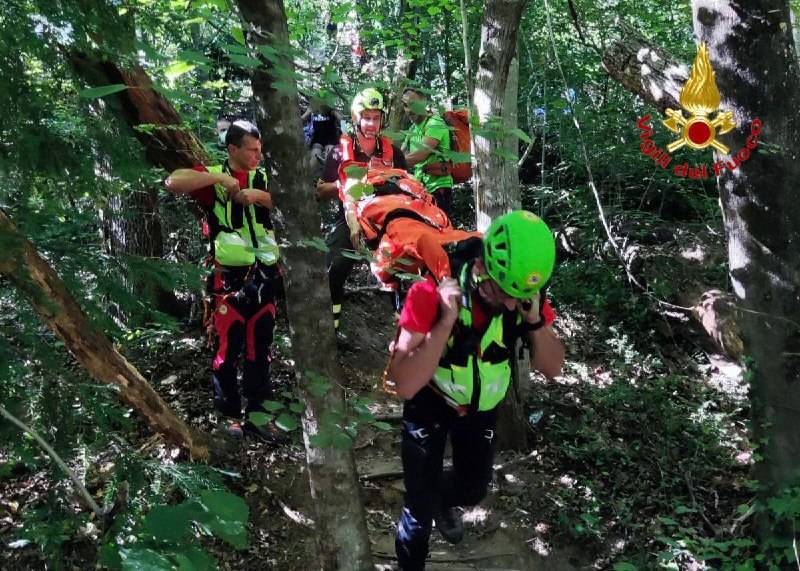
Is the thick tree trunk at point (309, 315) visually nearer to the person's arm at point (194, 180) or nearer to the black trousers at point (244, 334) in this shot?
the person's arm at point (194, 180)

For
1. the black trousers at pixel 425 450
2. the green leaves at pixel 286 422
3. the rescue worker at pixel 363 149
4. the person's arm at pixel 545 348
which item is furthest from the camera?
the rescue worker at pixel 363 149

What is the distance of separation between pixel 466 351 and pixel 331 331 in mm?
895

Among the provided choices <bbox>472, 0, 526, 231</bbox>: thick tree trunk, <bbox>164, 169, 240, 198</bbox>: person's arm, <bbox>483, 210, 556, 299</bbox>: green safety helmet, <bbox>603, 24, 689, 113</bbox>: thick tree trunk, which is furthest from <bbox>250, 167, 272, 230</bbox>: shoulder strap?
<bbox>603, 24, 689, 113</bbox>: thick tree trunk

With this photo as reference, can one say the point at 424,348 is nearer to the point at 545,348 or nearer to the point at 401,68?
the point at 545,348

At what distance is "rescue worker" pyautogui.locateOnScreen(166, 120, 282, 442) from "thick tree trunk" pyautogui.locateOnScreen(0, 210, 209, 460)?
0.56 meters

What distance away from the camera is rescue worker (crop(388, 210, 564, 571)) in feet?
9.75

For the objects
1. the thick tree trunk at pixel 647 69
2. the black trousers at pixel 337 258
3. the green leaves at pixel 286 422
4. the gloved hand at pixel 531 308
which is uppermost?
the thick tree trunk at pixel 647 69

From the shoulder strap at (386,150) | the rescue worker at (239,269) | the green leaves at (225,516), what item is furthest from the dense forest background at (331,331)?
the shoulder strap at (386,150)

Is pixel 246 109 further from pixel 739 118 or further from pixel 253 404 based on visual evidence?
pixel 739 118

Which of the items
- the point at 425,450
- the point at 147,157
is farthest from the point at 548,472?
the point at 147,157

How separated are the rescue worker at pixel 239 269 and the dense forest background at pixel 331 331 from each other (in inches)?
12.6

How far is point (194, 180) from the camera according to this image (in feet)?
13.2

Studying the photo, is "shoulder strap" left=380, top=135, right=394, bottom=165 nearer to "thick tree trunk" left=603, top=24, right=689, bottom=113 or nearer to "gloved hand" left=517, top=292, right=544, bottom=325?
"gloved hand" left=517, top=292, right=544, bottom=325

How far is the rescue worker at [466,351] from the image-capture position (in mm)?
2973
